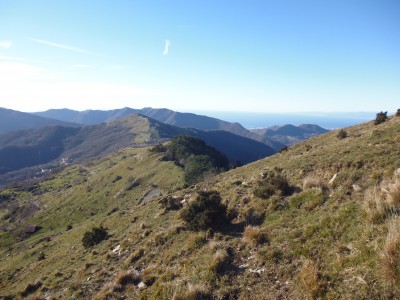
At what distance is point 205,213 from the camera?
16.3 metres

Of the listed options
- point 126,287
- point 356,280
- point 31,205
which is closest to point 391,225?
point 356,280

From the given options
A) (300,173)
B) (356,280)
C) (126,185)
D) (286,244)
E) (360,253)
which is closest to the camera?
(356,280)

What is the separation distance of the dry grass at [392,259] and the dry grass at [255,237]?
5.22 m

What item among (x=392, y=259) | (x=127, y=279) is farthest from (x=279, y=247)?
(x=127, y=279)

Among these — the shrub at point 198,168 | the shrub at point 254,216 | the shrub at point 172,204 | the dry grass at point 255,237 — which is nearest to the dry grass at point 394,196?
the dry grass at point 255,237

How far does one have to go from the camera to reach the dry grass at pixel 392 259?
274 inches

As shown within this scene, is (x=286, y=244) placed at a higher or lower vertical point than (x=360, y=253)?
lower

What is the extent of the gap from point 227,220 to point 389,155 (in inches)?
370

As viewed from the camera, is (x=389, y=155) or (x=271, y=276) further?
(x=389, y=155)

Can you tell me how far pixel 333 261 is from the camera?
882cm

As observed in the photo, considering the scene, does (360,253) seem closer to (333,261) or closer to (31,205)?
(333,261)

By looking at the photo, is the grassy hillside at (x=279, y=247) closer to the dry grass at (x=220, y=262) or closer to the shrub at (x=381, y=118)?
the dry grass at (x=220, y=262)

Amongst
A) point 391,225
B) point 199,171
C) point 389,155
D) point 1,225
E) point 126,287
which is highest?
point 389,155

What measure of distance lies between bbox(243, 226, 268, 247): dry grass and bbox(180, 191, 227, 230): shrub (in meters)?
3.29
